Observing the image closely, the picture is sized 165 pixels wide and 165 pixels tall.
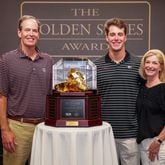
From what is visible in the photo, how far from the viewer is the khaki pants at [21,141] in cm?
237

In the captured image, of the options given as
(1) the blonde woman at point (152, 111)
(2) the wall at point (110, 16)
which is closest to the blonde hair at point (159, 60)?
(1) the blonde woman at point (152, 111)

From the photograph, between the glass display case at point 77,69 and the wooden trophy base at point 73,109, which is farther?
the glass display case at point 77,69

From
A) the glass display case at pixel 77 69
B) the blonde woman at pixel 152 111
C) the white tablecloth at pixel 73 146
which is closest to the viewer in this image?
the white tablecloth at pixel 73 146

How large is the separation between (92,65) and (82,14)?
103 cm

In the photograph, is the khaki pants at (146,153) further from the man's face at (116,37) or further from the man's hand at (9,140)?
the man's hand at (9,140)

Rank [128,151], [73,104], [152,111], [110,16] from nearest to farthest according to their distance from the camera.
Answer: [73,104], [152,111], [128,151], [110,16]

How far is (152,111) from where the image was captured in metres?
2.31

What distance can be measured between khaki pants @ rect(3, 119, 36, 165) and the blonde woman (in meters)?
0.68

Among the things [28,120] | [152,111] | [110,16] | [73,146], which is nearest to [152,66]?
[152,111]

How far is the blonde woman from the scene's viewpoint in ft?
7.50

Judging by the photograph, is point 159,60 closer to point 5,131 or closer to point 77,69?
point 77,69

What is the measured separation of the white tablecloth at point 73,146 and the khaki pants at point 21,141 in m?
0.26

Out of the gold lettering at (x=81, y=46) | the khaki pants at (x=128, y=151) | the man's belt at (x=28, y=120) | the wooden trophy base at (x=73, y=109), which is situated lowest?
the khaki pants at (x=128, y=151)

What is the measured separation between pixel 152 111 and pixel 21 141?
0.82 metres
